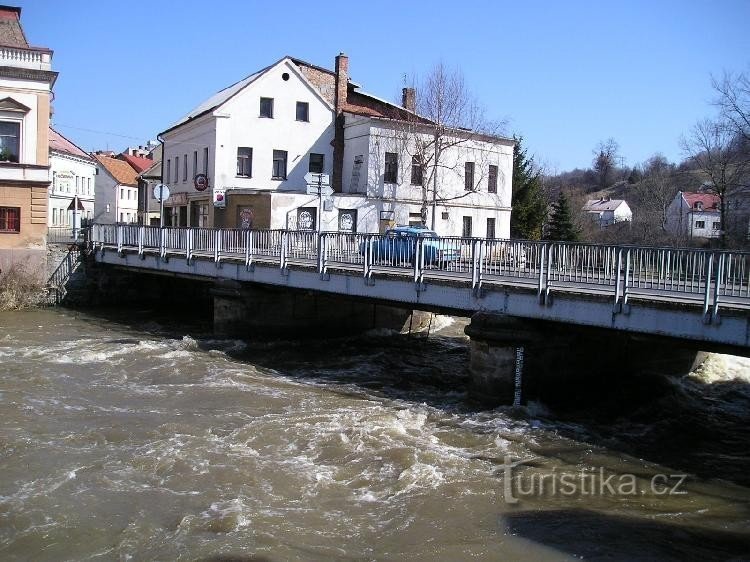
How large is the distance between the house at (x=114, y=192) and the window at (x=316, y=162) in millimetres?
38575

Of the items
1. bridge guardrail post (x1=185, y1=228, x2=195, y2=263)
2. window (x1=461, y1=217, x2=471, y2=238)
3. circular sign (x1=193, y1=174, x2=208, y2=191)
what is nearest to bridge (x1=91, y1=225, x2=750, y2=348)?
bridge guardrail post (x1=185, y1=228, x2=195, y2=263)

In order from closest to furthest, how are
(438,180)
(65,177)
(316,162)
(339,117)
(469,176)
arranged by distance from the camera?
1. (438,180)
2. (316,162)
3. (339,117)
4. (469,176)
5. (65,177)

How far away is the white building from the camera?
54625 mm

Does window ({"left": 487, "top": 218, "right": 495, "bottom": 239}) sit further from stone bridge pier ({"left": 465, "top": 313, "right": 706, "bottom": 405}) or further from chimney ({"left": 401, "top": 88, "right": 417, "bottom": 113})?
stone bridge pier ({"left": 465, "top": 313, "right": 706, "bottom": 405})

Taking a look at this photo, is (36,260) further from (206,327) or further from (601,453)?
(601,453)

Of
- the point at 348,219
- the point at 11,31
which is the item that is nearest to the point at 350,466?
the point at 348,219

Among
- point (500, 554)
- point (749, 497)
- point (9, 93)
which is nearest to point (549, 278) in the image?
point (749, 497)

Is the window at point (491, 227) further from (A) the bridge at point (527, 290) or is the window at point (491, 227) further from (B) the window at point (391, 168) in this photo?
(A) the bridge at point (527, 290)

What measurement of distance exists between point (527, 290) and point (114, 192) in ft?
214

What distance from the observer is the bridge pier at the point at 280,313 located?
74.2 ft

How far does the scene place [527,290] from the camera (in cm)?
1418

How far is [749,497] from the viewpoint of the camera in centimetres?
1012

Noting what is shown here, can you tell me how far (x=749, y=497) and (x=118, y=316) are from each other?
2478 cm

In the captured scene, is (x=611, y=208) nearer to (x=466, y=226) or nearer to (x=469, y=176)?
(x=469, y=176)
